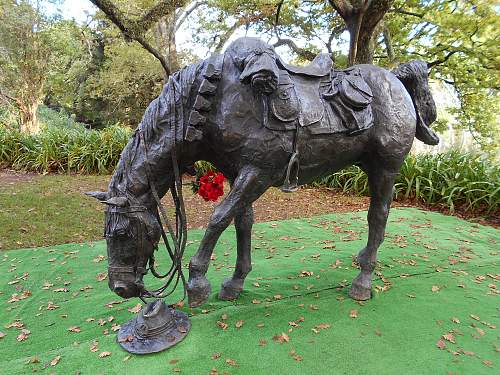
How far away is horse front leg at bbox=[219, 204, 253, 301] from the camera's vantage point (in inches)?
103

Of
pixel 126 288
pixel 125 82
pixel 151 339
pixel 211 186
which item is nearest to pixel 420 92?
pixel 211 186

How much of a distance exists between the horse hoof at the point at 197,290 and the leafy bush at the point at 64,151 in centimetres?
773

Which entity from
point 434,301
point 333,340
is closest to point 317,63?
point 333,340

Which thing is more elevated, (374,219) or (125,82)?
(125,82)

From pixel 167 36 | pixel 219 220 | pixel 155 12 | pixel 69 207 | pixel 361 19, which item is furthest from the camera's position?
pixel 167 36

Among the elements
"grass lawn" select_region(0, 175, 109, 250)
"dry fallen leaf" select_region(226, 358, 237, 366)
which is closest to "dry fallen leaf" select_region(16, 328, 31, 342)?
"dry fallen leaf" select_region(226, 358, 237, 366)

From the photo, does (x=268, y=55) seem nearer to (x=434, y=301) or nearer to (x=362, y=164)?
(x=362, y=164)

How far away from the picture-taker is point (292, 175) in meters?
2.25

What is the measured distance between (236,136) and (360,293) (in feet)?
5.39

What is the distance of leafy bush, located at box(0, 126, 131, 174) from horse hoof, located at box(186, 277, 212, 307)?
304 inches

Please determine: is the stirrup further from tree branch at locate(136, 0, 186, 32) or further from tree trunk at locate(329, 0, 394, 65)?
tree branch at locate(136, 0, 186, 32)

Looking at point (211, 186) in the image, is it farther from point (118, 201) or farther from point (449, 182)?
point (449, 182)

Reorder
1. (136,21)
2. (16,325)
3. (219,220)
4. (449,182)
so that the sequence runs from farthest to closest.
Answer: (136,21) < (449,182) < (16,325) < (219,220)

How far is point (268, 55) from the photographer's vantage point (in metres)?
1.98
